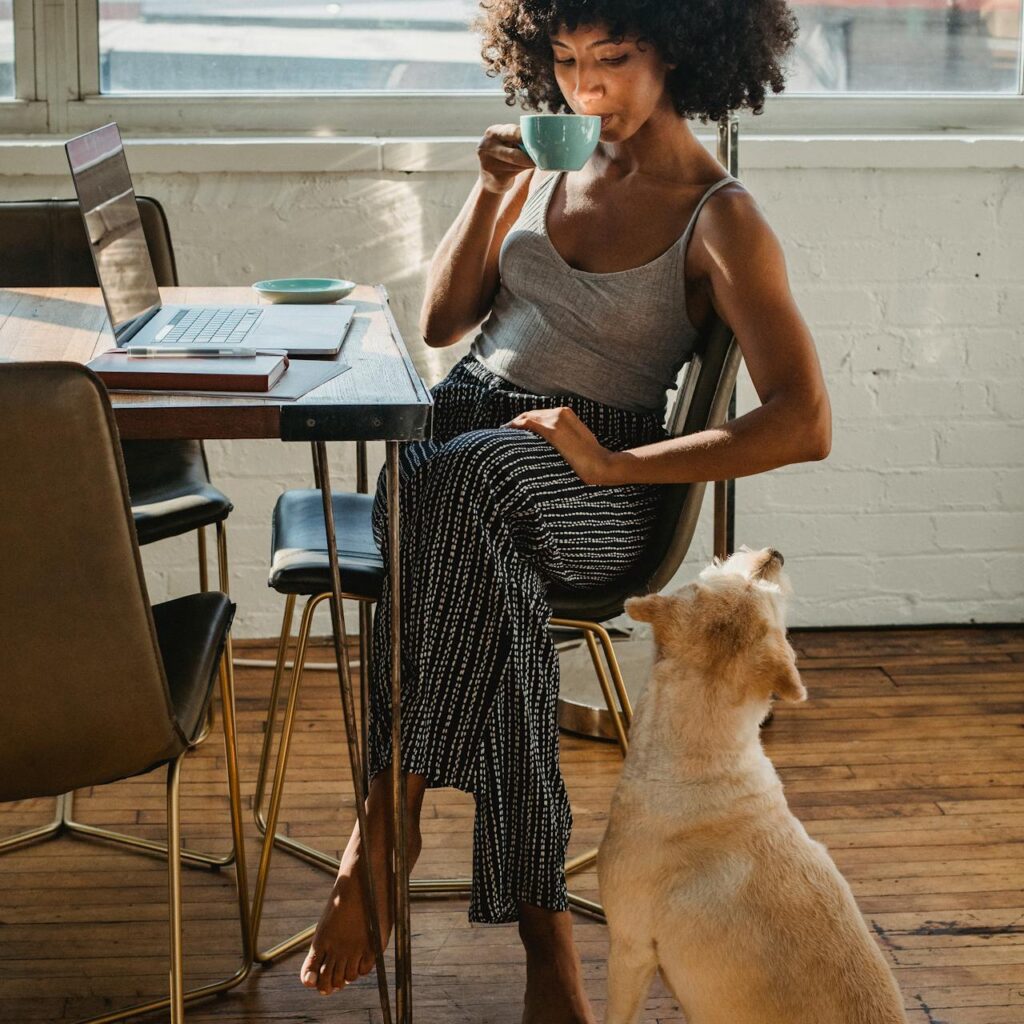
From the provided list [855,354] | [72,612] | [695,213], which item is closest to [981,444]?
[855,354]

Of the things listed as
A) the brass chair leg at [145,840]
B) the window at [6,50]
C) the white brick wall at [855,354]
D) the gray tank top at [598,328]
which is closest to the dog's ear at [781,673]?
the gray tank top at [598,328]

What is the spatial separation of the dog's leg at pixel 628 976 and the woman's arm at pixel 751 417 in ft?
1.75

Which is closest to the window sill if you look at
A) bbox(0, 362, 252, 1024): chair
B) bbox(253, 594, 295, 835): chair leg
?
bbox(253, 594, 295, 835): chair leg

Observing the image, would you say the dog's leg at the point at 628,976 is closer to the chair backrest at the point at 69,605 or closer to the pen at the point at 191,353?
the chair backrest at the point at 69,605

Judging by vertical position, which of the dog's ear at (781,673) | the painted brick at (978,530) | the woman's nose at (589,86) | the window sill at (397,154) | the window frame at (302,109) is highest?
the woman's nose at (589,86)

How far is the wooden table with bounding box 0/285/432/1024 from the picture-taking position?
1.31m

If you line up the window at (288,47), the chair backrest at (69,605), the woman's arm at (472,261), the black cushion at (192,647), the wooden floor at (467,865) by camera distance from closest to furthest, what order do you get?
1. the chair backrest at (69,605)
2. the black cushion at (192,647)
3. the wooden floor at (467,865)
4. the woman's arm at (472,261)
5. the window at (288,47)

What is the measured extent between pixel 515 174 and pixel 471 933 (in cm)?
101

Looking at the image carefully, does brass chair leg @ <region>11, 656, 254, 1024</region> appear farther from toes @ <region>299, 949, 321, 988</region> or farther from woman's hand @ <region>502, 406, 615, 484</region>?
woman's hand @ <region>502, 406, 615, 484</region>

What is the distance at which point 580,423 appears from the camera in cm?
169

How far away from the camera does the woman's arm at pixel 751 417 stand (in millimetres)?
1670

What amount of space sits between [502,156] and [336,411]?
621 millimetres

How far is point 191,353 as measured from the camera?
1489 millimetres

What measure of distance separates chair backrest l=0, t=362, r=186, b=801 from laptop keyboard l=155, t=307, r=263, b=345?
378 millimetres
